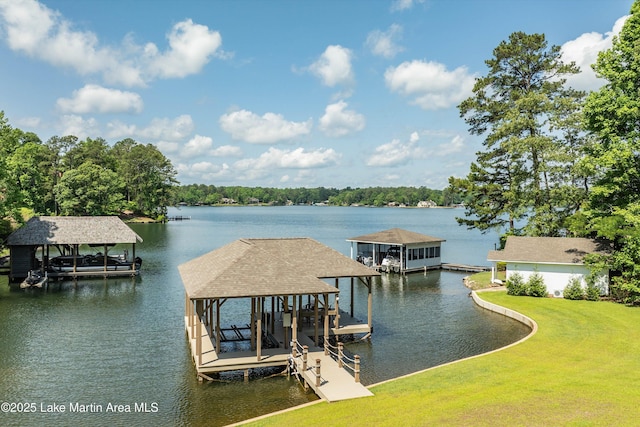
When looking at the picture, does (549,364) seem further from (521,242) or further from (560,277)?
(521,242)

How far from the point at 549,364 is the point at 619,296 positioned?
47.6ft

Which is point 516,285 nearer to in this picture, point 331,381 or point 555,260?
point 555,260

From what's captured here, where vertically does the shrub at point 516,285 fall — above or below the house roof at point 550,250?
below

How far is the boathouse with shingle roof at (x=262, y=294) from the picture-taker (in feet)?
57.6

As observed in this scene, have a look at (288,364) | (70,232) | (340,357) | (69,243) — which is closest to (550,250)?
(340,357)

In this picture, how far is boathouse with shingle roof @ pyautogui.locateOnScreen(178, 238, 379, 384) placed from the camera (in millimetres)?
17562

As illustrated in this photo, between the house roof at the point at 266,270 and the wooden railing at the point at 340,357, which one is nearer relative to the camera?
the wooden railing at the point at 340,357

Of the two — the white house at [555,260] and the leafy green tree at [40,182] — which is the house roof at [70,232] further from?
the leafy green tree at [40,182]

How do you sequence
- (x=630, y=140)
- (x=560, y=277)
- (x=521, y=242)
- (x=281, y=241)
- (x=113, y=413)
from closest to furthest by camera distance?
(x=113, y=413)
(x=281, y=241)
(x=630, y=140)
(x=560, y=277)
(x=521, y=242)

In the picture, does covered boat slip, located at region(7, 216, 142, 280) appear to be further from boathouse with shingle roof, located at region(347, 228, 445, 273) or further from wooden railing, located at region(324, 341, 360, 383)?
wooden railing, located at region(324, 341, 360, 383)

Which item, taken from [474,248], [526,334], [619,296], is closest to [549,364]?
[526,334]

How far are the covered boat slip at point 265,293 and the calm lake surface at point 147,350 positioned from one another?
2.74ft

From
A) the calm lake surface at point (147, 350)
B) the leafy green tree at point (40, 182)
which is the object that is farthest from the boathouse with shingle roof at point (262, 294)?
the leafy green tree at point (40, 182)

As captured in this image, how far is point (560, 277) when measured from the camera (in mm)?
30562
